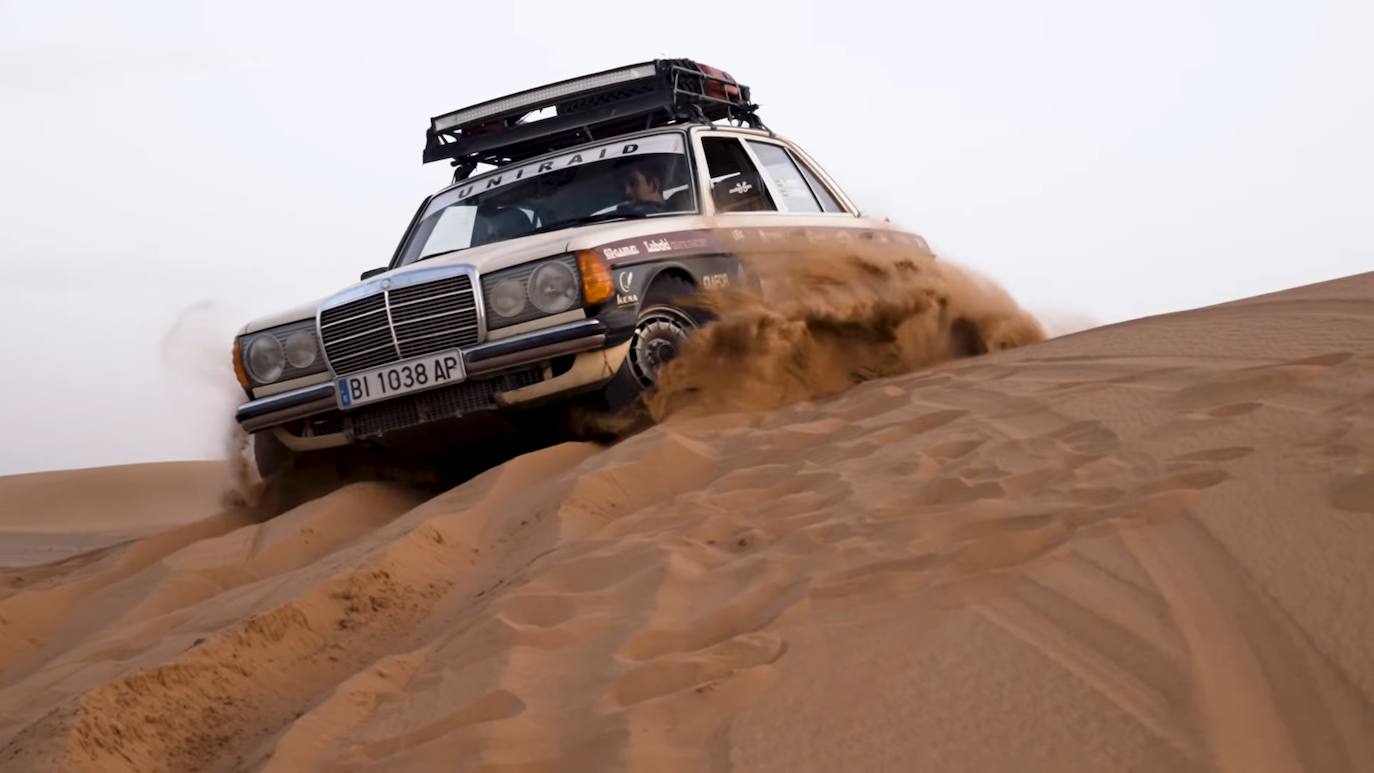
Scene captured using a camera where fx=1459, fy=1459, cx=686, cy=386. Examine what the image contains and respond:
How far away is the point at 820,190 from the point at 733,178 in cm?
91

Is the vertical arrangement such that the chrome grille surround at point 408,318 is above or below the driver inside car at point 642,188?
below

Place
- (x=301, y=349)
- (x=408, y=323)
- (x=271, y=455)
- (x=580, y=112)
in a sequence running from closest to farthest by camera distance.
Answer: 1. (x=408, y=323)
2. (x=301, y=349)
3. (x=271, y=455)
4. (x=580, y=112)

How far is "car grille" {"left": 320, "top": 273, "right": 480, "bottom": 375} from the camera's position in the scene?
611cm

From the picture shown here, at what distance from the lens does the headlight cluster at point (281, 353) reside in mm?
6453

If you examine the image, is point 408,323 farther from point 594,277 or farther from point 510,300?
point 594,277

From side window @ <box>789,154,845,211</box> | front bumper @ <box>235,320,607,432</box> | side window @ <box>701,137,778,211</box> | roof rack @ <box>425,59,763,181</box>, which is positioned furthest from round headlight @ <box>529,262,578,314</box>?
side window @ <box>789,154,845,211</box>

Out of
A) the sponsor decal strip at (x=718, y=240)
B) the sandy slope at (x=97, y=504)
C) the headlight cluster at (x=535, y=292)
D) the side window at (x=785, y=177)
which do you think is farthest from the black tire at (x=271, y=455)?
the side window at (x=785, y=177)

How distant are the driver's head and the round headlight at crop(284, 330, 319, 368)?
1.63 m

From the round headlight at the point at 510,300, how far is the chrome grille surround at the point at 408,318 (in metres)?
0.07

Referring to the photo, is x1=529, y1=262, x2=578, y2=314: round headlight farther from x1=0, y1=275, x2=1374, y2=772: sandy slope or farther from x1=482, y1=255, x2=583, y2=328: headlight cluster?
x1=0, y1=275, x2=1374, y2=772: sandy slope

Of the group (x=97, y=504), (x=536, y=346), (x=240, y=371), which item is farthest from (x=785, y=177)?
(x=97, y=504)

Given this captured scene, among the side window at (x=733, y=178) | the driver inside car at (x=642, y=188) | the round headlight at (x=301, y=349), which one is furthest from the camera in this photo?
the side window at (x=733, y=178)

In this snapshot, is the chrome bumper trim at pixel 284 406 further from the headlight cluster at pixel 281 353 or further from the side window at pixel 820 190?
the side window at pixel 820 190

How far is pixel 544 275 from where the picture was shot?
611cm
